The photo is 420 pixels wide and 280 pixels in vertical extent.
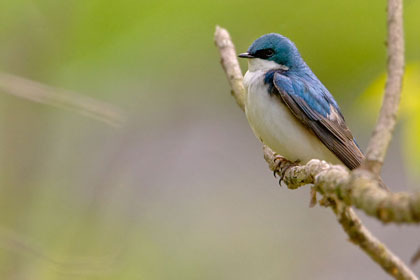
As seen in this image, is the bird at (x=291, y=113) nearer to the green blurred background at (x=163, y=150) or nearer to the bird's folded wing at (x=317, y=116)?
the bird's folded wing at (x=317, y=116)

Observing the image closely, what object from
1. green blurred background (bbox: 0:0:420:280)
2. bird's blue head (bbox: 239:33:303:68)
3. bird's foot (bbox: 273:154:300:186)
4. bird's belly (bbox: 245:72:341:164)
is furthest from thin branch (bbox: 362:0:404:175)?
bird's blue head (bbox: 239:33:303:68)

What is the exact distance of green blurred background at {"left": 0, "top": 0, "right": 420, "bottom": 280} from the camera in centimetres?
375

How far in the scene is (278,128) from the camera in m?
3.30

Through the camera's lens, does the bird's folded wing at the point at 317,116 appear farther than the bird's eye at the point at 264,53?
No

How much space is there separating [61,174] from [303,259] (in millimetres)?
1866

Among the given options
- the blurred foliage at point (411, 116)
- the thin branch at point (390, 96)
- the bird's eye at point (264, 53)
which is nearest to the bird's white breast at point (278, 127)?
the bird's eye at point (264, 53)

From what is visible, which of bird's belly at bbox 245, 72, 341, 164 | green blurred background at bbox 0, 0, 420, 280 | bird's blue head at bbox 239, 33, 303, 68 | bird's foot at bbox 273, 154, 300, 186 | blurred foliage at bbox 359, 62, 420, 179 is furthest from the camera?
green blurred background at bbox 0, 0, 420, 280

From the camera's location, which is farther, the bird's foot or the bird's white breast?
the bird's white breast

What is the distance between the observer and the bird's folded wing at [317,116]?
3369 millimetres

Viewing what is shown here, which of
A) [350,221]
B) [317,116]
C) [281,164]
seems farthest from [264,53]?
[350,221]

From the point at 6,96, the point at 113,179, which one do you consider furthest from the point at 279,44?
the point at 6,96

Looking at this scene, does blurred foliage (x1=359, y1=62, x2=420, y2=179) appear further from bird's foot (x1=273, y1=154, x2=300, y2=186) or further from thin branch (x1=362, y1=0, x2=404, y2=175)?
bird's foot (x1=273, y1=154, x2=300, y2=186)

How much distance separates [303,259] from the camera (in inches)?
203

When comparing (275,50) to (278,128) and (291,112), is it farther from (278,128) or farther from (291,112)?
(278,128)
